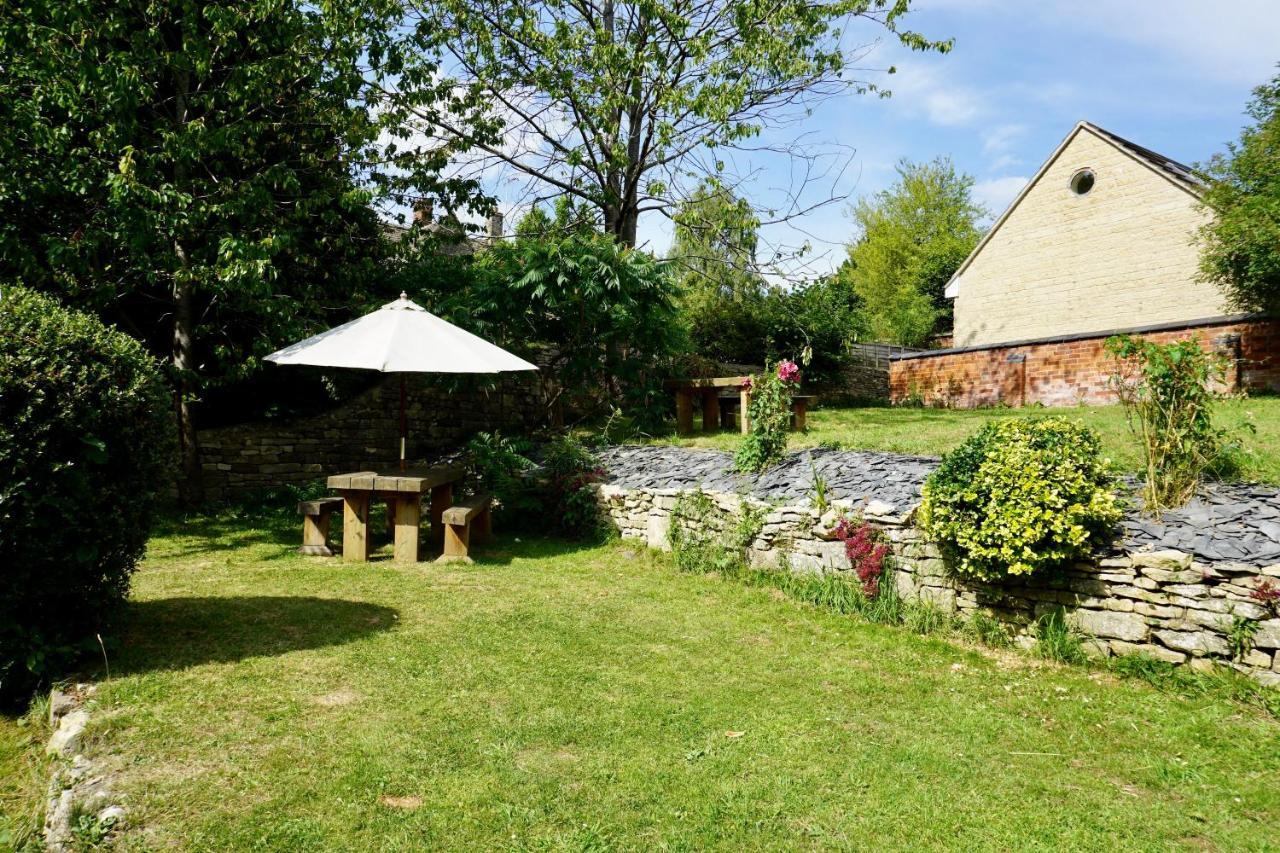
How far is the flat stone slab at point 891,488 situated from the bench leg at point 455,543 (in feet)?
5.94

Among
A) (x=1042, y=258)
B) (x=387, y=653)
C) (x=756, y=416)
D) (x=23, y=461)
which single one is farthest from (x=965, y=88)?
(x=1042, y=258)

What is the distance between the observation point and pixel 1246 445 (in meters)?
6.30

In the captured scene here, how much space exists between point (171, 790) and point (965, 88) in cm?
899

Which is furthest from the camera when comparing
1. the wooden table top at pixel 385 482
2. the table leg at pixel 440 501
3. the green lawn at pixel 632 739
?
the table leg at pixel 440 501

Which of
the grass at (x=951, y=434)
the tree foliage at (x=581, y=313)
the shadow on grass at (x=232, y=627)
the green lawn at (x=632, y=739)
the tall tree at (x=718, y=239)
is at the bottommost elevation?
the green lawn at (x=632, y=739)

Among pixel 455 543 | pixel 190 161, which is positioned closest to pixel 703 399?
pixel 455 543

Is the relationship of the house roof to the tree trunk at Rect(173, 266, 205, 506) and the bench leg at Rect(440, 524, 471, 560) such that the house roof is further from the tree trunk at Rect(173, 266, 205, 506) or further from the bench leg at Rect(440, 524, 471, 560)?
the tree trunk at Rect(173, 266, 205, 506)

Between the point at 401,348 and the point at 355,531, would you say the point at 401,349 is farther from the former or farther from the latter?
the point at 355,531

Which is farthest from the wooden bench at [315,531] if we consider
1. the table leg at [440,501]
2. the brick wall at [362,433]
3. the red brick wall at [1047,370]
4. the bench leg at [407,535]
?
the red brick wall at [1047,370]

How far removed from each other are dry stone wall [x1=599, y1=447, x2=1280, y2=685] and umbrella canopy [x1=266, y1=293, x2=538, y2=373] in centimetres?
273

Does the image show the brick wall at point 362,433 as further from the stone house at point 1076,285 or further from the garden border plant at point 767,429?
the stone house at point 1076,285

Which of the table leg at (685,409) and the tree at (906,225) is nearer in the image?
the table leg at (685,409)

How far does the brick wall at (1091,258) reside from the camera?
18638mm

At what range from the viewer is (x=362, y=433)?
11.1 metres
